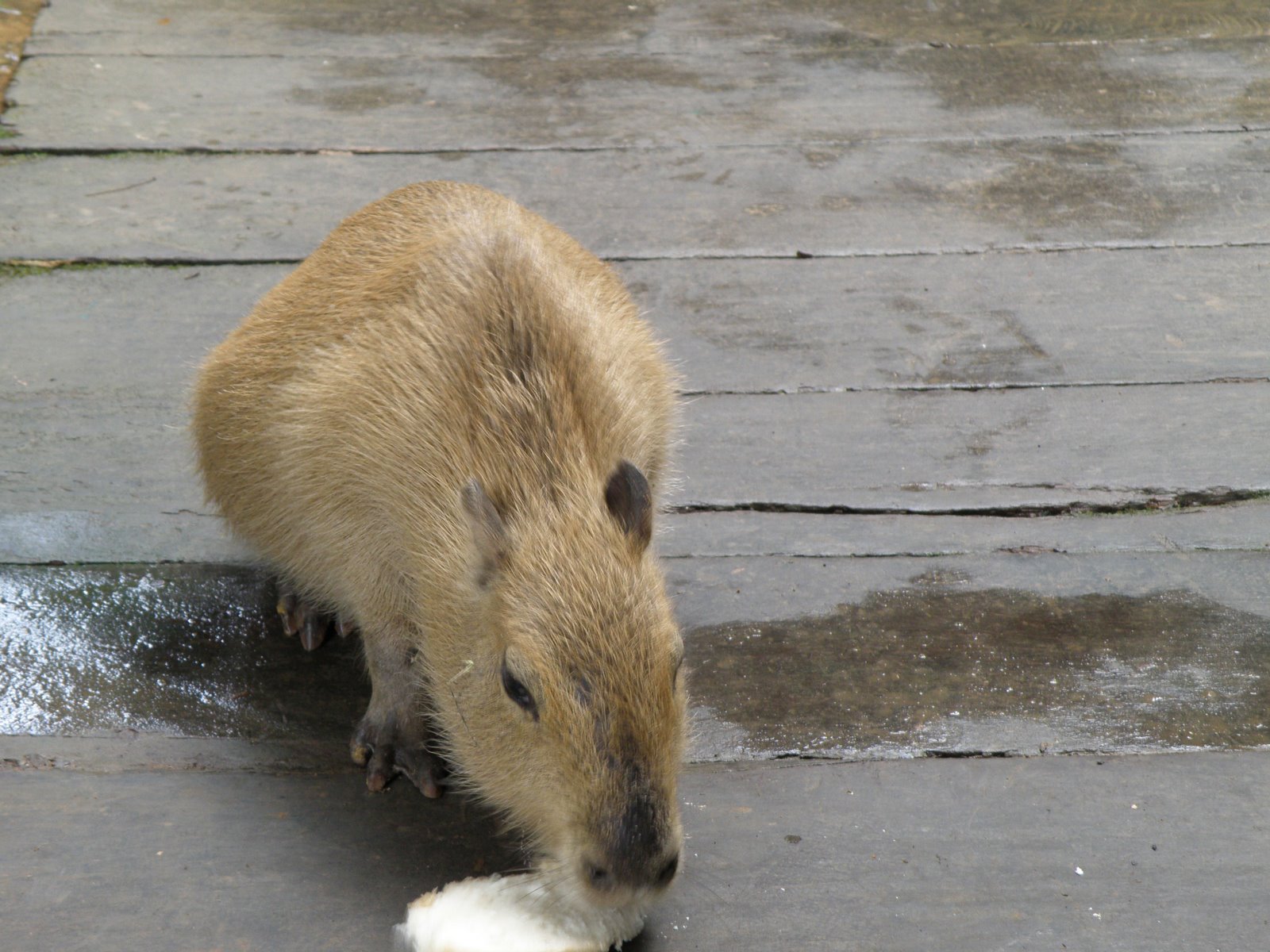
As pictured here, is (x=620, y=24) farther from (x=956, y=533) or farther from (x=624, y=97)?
(x=956, y=533)

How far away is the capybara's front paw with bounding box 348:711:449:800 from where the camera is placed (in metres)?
2.89

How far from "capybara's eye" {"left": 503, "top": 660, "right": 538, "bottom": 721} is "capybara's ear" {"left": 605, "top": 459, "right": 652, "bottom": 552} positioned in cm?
38

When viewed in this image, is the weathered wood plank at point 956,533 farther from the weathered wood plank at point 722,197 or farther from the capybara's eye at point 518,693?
the weathered wood plank at point 722,197

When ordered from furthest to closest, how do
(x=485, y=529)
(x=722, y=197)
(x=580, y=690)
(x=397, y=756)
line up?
1. (x=722, y=197)
2. (x=397, y=756)
3. (x=485, y=529)
4. (x=580, y=690)

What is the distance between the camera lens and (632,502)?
8.69ft

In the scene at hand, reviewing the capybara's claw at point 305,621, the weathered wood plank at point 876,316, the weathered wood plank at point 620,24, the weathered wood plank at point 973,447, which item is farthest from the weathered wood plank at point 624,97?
the capybara's claw at point 305,621

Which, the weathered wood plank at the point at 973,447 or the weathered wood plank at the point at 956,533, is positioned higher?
the weathered wood plank at the point at 973,447

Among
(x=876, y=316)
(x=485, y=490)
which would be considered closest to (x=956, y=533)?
(x=876, y=316)

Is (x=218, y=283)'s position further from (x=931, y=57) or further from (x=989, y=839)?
(x=931, y=57)

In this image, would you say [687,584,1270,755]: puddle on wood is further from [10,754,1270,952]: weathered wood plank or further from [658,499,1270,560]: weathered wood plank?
[658,499,1270,560]: weathered wood plank

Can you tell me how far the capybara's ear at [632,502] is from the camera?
2.65 meters

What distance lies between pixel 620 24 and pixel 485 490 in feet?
16.3

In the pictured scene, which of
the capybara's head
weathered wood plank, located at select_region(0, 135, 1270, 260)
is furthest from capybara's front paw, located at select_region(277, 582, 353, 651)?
weathered wood plank, located at select_region(0, 135, 1270, 260)

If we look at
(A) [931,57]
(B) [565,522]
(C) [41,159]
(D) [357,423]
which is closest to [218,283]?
(C) [41,159]
